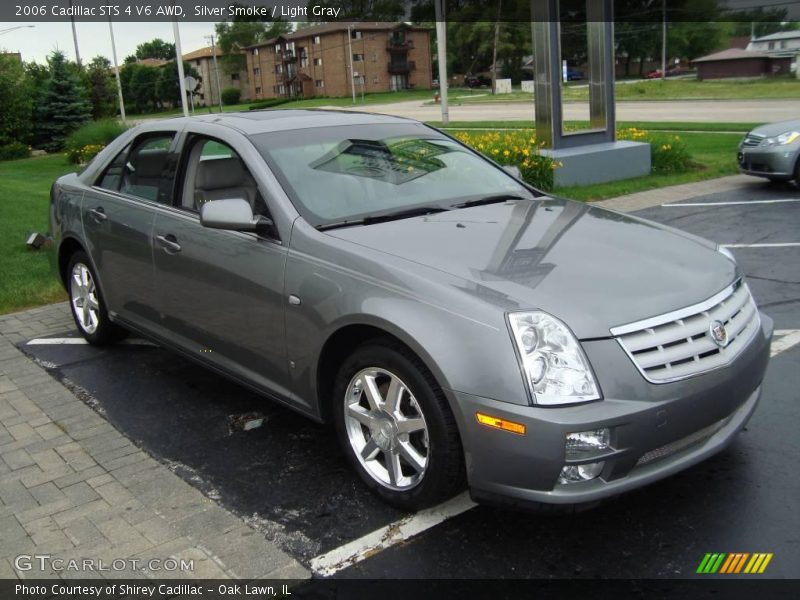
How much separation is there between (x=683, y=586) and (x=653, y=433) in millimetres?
555

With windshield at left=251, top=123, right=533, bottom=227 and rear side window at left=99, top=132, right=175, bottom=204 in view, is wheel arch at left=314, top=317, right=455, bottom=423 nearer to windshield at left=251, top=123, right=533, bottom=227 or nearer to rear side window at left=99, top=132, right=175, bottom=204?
windshield at left=251, top=123, right=533, bottom=227

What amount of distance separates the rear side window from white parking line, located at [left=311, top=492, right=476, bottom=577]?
2.53m

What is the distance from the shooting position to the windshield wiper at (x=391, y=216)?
3938mm

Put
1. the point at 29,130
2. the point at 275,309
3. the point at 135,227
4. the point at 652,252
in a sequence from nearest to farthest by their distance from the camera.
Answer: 1. the point at 652,252
2. the point at 275,309
3. the point at 135,227
4. the point at 29,130

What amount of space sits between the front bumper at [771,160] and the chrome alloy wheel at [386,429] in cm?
1015

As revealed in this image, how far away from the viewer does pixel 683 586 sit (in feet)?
9.55

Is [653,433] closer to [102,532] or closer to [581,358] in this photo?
[581,358]

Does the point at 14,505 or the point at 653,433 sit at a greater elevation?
the point at 653,433

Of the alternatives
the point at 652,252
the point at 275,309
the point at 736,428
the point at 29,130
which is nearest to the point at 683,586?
the point at 736,428

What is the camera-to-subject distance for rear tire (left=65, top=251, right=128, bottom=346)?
581 cm

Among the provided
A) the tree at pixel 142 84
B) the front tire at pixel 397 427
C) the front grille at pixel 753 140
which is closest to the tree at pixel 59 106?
the front grille at pixel 753 140

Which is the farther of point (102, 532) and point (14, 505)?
point (14, 505)

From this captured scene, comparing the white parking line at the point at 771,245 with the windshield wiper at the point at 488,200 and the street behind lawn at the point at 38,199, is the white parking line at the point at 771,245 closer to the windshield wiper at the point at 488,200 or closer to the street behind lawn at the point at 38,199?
the street behind lawn at the point at 38,199

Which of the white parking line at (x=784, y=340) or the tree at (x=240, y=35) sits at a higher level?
the tree at (x=240, y=35)
